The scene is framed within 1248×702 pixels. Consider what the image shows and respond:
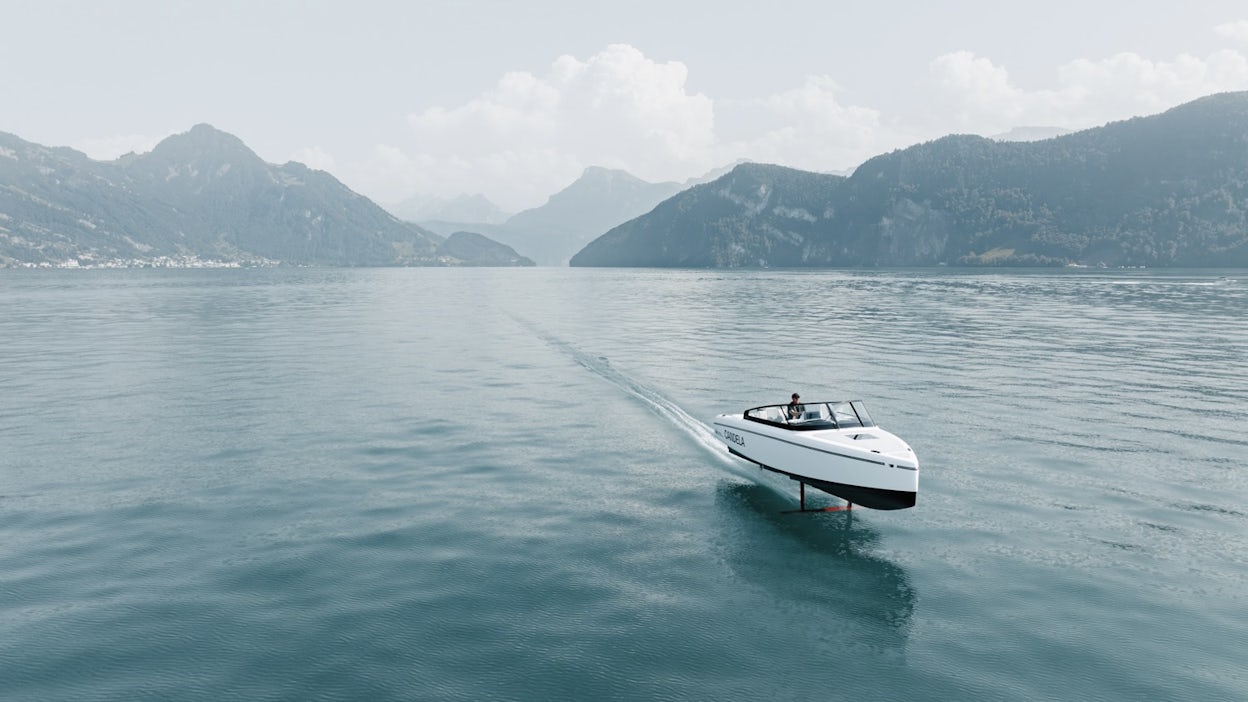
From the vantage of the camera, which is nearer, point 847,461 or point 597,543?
point 597,543

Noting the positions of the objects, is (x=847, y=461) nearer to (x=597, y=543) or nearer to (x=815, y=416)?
(x=815, y=416)

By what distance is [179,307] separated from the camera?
10325cm

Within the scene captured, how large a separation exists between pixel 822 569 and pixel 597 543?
235 inches

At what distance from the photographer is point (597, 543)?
766 inches

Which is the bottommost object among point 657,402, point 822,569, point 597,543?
point 822,569

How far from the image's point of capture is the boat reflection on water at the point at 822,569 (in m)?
15.3

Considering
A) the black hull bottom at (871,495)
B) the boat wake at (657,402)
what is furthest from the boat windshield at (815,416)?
the boat wake at (657,402)

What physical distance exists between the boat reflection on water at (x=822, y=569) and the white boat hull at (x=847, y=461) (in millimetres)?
1175

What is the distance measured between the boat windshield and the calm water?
8.38ft

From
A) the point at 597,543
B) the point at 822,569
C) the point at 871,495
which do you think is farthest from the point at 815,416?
the point at 597,543

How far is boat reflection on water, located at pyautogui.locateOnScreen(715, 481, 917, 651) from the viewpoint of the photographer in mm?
15344

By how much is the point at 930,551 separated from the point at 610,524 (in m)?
8.81

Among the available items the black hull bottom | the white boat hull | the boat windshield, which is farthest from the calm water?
the boat windshield

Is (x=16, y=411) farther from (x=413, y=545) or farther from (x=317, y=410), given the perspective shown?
(x=413, y=545)
